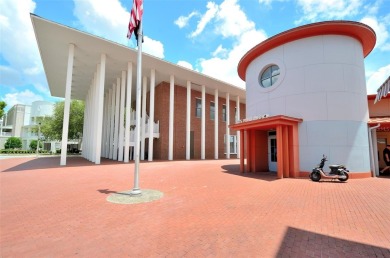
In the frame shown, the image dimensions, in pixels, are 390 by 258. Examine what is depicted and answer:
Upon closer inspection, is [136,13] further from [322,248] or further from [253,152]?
[253,152]

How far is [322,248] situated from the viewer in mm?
3516

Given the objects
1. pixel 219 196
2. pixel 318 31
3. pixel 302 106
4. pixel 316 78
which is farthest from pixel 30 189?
pixel 318 31

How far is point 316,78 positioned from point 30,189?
46.3 feet

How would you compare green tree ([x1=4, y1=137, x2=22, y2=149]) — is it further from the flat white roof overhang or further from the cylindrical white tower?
the cylindrical white tower

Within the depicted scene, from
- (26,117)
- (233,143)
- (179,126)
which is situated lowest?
(233,143)

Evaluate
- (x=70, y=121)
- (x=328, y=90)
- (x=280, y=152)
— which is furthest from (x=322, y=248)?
(x=70, y=121)

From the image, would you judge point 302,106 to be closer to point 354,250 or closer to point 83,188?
point 354,250

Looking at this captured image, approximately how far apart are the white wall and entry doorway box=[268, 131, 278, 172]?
212 cm

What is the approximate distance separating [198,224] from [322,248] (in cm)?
230

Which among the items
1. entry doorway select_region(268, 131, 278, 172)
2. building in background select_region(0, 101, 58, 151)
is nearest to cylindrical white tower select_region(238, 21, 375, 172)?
entry doorway select_region(268, 131, 278, 172)

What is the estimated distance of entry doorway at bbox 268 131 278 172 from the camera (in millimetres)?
13588

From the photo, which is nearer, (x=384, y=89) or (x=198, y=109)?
(x=384, y=89)

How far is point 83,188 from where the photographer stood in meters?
7.91

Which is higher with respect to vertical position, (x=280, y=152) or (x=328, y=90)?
(x=328, y=90)
